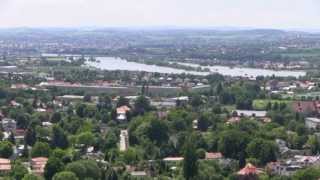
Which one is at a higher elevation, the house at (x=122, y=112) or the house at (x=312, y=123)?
the house at (x=312, y=123)

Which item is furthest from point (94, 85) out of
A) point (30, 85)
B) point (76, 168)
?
point (76, 168)

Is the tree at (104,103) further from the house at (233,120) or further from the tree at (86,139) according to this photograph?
the tree at (86,139)

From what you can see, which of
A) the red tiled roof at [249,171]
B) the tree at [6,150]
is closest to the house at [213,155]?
the red tiled roof at [249,171]

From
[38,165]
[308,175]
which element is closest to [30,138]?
[38,165]

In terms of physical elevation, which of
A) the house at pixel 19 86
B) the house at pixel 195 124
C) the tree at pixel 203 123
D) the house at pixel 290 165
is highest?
the house at pixel 290 165

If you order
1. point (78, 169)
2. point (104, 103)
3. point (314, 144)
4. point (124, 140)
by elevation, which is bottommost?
point (104, 103)

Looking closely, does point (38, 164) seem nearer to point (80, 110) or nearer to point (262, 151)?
point (262, 151)

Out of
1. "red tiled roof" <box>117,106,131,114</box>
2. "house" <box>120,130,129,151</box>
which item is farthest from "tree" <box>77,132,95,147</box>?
"red tiled roof" <box>117,106,131,114</box>
